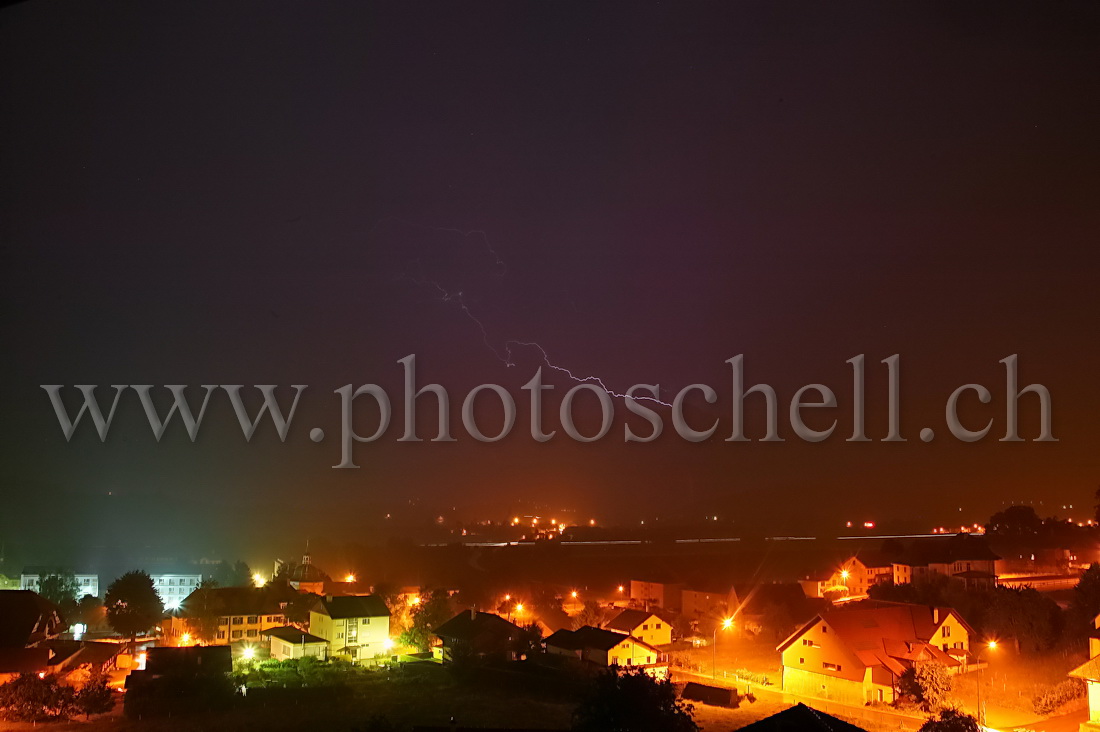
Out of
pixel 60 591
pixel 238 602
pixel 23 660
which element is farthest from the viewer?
pixel 60 591

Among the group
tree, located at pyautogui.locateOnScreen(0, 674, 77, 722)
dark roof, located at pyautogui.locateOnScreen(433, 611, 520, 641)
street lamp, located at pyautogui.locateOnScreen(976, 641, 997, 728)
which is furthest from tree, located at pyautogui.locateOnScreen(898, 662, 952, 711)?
tree, located at pyautogui.locateOnScreen(0, 674, 77, 722)

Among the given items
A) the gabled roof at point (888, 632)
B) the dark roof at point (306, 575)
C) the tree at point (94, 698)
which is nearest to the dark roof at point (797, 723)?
the gabled roof at point (888, 632)

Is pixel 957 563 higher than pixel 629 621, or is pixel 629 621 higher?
pixel 957 563

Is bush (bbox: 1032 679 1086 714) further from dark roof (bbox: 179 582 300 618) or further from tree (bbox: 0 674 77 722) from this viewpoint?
dark roof (bbox: 179 582 300 618)

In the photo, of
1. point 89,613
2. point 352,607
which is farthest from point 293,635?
point 89,613

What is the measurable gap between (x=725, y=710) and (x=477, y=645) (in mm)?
5869

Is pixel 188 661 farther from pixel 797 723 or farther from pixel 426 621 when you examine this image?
pixel 797 723

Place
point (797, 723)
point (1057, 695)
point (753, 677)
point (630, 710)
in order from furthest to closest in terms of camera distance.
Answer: point (753, 677), point (1057, 695), point (630, 710), point (797, 723)

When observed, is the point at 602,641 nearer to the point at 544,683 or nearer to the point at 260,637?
the point at 544,683

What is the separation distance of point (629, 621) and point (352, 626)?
6534 mm

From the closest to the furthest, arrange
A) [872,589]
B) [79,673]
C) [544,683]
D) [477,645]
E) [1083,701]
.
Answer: [1083,701]
[544,683]
[79,673]
[477,645]
[872,589]

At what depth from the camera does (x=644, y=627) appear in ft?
60.7

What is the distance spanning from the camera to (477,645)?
16.9m

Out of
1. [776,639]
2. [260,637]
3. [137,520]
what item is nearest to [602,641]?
[776,639]
